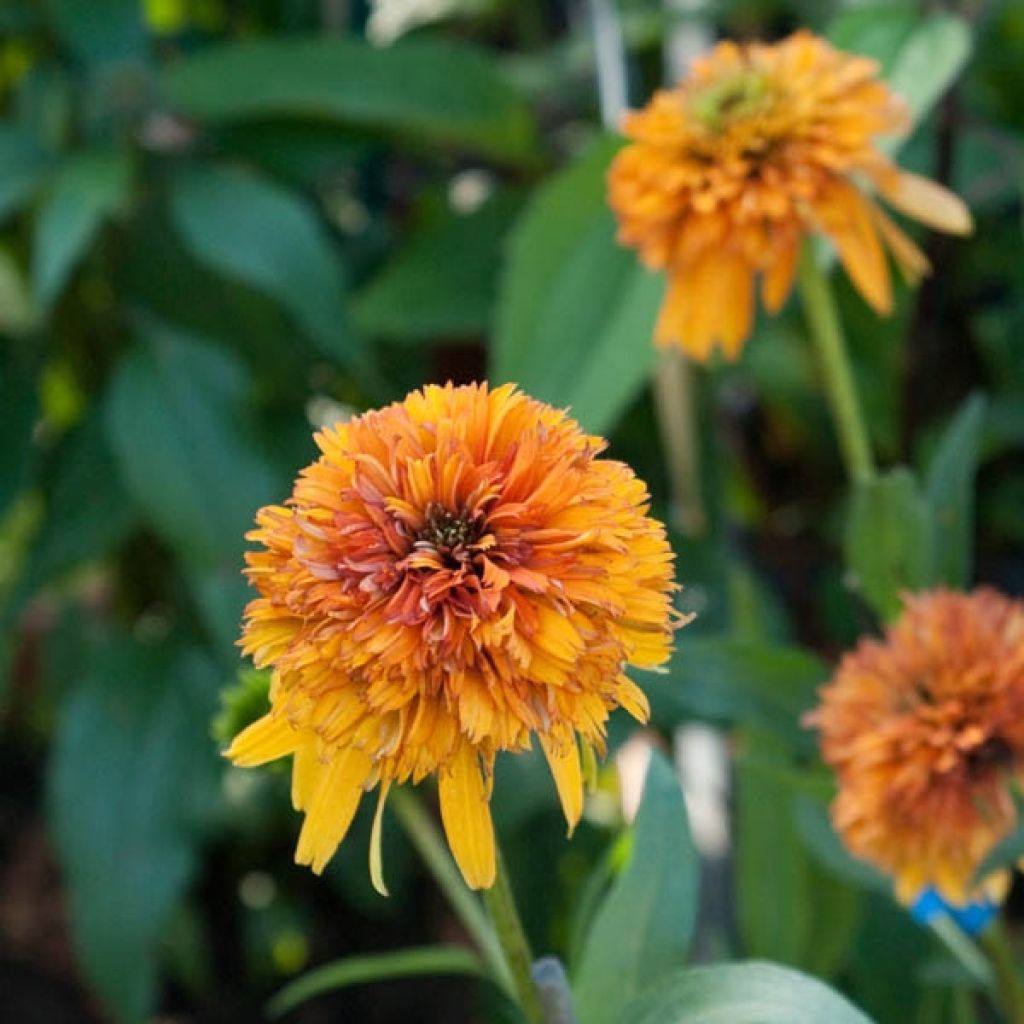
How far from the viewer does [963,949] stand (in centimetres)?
47

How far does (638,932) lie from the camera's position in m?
0.38

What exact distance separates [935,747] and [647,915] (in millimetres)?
93

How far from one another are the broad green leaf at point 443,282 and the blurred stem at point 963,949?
0.47 metres

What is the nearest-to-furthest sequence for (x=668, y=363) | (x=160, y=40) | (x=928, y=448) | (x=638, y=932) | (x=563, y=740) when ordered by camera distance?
1. (x=563, y=740)
2. (x=638, y=932)
3. (x=668, y=363)
4. (x=928, y=448)
5. (x=160, y=40)

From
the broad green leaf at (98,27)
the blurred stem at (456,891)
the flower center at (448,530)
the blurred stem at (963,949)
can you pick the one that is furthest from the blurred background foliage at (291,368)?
the flower center at (448,530)

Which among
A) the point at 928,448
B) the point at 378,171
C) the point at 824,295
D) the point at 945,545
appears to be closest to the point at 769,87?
the point at 824,295

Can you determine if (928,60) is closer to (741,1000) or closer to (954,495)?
(954,495)

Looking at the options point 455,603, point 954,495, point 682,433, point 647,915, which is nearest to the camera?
point 455,603

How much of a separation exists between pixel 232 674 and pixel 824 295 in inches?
16.7

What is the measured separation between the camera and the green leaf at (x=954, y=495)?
0.48 meters

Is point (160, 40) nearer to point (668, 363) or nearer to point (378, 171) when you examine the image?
point (378, 171)

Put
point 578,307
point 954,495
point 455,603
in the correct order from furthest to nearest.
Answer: point 578,307, point 954,495, point 455,603

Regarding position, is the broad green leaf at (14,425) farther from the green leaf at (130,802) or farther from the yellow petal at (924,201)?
the yellow petal at (924,201)

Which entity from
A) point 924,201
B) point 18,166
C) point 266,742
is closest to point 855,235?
point 924,201
